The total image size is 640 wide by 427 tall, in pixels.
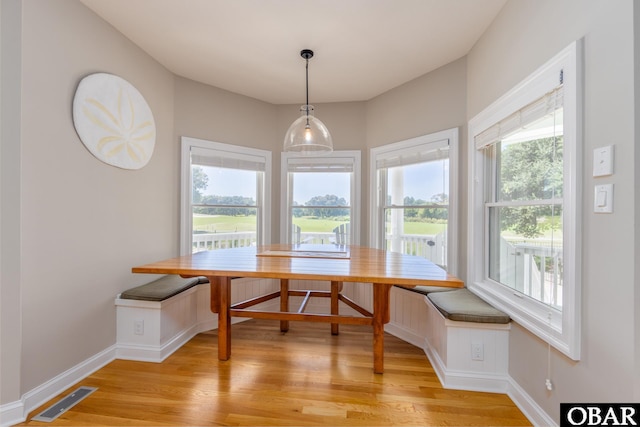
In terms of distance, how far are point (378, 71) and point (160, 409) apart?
328 cm

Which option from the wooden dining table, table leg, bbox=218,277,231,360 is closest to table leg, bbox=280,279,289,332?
the wooden dining table

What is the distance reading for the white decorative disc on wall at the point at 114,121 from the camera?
2092 mm

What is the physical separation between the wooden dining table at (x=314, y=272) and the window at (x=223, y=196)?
78cm

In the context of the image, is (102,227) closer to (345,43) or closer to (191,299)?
(191,299)

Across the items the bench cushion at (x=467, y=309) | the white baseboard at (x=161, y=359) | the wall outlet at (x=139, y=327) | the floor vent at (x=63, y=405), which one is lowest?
the floor vent at (x=63, y=405)

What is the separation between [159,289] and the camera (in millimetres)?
2492

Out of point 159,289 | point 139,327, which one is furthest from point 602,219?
point 139,327

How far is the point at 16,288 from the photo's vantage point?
1677mm

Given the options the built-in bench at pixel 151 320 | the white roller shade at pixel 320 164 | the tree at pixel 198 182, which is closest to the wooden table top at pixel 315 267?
the built-in bench at pixel 151 320

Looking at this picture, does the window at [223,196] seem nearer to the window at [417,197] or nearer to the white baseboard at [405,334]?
the window at [417,197]

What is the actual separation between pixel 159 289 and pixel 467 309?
2441 mm

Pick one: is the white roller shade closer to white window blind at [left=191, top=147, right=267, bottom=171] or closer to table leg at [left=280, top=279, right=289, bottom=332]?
white window blind at [left=191, top=147, right=267, bottom=171]

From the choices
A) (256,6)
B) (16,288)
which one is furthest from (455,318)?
(16,288)

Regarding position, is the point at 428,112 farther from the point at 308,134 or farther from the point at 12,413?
the point at 12,413
